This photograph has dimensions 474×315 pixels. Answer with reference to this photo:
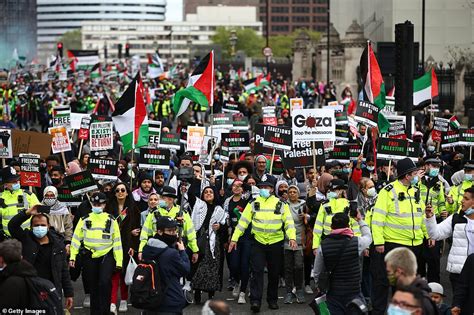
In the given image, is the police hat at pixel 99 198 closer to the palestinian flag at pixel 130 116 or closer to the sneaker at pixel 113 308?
the sneaker at pixel 113 308

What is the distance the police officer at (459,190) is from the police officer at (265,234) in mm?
2223

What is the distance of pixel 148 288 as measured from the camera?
11414mm

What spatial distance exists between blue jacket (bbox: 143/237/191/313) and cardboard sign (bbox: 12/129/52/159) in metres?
9.35

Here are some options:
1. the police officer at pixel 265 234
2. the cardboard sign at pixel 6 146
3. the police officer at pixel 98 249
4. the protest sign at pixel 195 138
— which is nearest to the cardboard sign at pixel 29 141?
the cardboard sign at pixel 6 146

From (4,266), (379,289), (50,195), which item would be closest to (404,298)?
(4,266)

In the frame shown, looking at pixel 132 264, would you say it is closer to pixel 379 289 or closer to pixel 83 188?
pixel 83 188

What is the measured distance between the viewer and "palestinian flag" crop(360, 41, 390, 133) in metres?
20.0

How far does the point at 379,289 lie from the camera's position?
43.5 feet

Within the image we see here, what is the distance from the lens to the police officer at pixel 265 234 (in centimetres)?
1473

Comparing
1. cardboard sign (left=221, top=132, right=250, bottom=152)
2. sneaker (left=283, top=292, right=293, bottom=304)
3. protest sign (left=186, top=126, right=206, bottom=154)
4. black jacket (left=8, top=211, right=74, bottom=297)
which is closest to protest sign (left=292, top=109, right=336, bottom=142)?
cardboard sign (left=221, top=132, right=250, bottom=152)

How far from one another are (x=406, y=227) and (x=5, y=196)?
4619mm

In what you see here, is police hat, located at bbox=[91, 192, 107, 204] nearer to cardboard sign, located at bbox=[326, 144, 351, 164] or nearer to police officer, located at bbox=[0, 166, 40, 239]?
police officer, located at bbox=[0, 166, 40, 239]

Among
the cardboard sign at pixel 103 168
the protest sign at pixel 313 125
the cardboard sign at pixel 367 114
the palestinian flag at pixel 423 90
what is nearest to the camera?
the cardboard sign at pixel 103 168

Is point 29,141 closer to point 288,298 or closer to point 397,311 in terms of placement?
point 288,298
